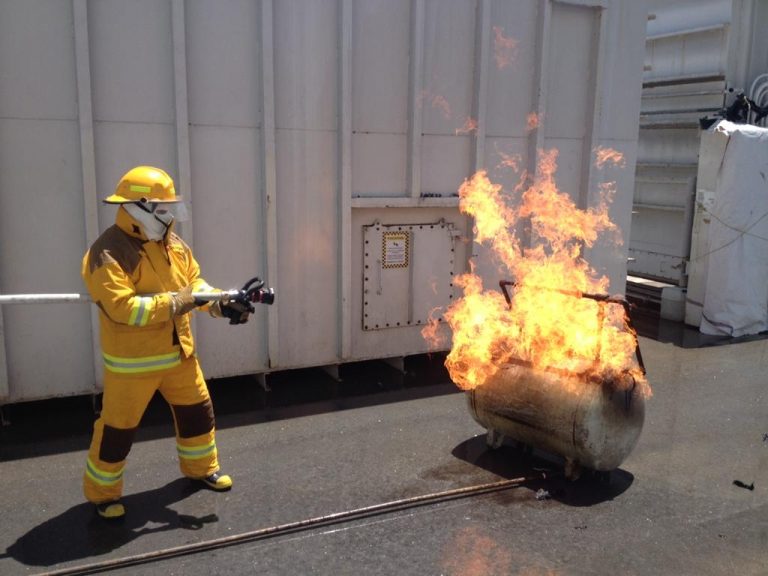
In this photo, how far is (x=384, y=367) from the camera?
7457 mm

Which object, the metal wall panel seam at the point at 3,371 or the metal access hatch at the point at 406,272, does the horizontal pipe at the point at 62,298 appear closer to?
the metal wall panel seam at the point at 3,371

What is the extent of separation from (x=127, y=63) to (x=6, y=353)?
7.73 feet

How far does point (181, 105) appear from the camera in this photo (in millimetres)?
5648

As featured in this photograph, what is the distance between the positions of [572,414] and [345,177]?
293cm

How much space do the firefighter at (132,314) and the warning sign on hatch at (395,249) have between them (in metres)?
2.52

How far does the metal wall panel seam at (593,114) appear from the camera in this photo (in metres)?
7.18

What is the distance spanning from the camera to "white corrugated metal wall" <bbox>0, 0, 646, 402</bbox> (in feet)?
17.6

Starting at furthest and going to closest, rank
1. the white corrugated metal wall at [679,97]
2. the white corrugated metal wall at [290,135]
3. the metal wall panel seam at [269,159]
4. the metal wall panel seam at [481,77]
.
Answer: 1. the white corrugated metal wall at [679,97]
2. the metal wall panel seam at [481,77]
3. the metal wall panel seam at [269,159]
4. the white corrugated metal wall at [290,135]

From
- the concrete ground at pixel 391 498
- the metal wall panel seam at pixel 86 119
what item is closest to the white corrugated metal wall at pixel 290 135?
the metal wall panel seam at pixel 86 119

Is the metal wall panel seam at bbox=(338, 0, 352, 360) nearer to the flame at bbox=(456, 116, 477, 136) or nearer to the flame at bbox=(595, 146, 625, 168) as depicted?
the flame at bbox=(456, 116, 477, 136)

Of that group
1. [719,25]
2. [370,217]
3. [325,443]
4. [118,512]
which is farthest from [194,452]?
[719,25]

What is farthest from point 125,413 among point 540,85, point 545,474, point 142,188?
point 540,85

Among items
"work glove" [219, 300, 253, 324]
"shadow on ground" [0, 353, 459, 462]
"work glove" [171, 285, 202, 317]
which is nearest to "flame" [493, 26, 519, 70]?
"shadow on ground" [0, 353, 459, 462]

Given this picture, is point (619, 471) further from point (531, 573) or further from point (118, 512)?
point (118, 512)
